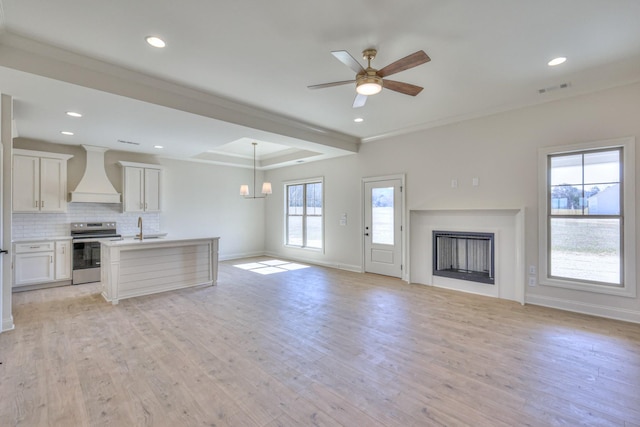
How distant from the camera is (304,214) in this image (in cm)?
802

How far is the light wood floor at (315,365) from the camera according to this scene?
1.99 meters

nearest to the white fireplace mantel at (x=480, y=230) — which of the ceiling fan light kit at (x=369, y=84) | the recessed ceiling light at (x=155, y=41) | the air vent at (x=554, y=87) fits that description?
the air vent at (x=554, y=87)

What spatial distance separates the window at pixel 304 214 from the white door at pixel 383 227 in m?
1.46

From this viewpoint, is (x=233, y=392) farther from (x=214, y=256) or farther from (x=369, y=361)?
(x=214, y=256)

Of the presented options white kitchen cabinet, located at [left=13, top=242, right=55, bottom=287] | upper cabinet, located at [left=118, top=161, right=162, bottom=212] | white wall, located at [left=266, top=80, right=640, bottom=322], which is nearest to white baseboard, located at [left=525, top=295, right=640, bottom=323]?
white wall, located at [left=266, top=80, right=640, bottom=322]

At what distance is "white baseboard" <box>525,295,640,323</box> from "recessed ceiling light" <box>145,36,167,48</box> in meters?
5.48

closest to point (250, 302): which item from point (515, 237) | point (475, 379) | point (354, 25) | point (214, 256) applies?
point (214, 256)

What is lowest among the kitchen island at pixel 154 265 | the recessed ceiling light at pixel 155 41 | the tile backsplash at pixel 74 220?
the kitchen island at pixel 154 265

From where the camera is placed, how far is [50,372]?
250cm

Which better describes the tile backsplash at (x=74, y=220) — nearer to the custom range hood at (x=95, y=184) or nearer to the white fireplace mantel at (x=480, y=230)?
the custom range hood at (x=95, y=184)

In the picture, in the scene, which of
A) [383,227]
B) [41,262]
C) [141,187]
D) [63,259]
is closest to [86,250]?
[63,259]

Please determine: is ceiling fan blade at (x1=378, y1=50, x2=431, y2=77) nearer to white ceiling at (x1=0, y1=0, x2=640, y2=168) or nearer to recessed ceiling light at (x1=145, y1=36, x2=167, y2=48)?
white ceiling at (x1=0, y1=0, x2=640, y2=168)

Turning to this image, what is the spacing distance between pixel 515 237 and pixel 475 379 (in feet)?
9.21

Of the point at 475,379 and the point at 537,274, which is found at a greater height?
the point at 537,274
